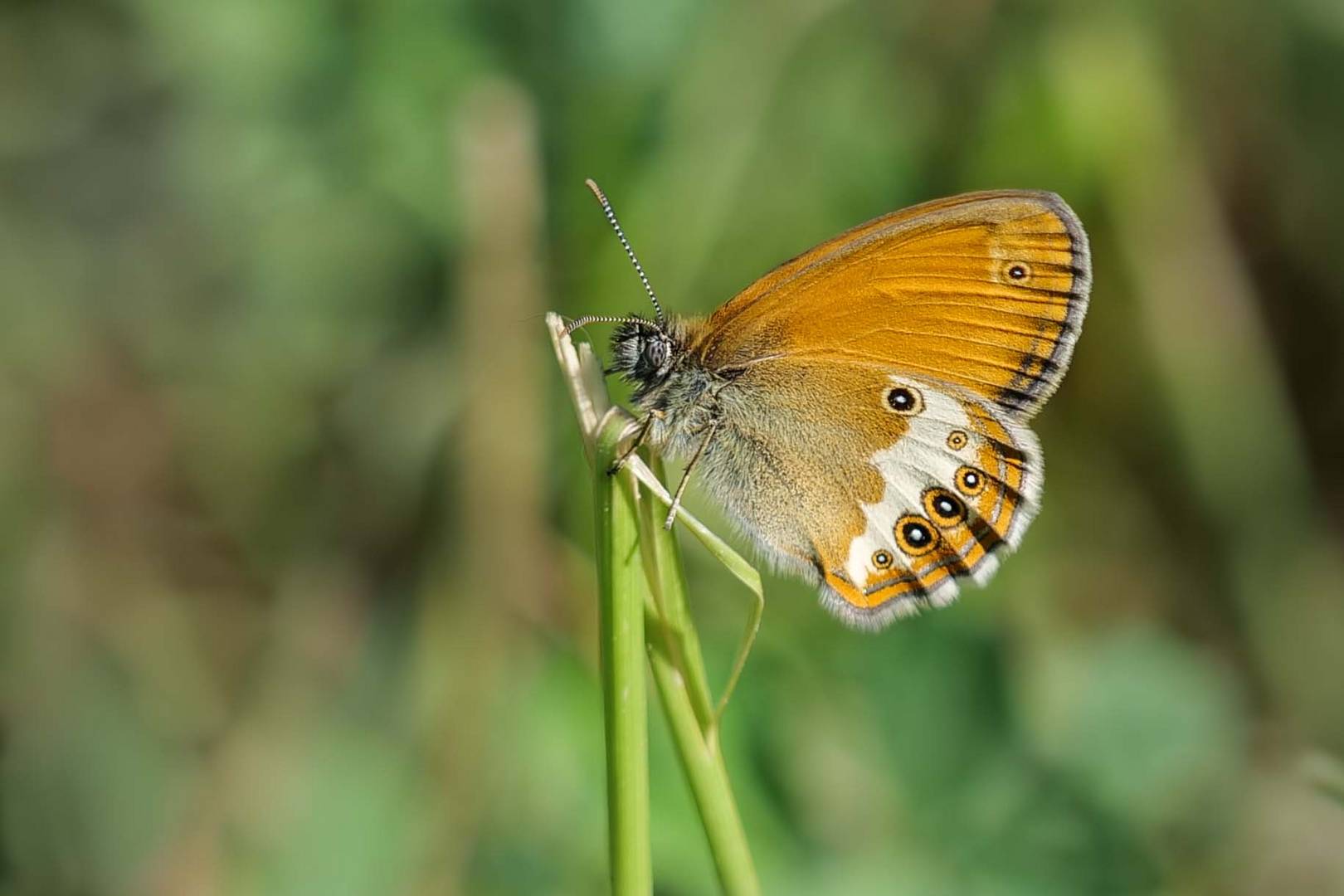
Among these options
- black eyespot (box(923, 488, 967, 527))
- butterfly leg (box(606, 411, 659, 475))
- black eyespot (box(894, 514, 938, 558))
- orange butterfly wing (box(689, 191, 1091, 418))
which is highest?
orange butterfly wing (box(689, 191, 1091, 418))

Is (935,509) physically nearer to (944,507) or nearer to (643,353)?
(944,507)

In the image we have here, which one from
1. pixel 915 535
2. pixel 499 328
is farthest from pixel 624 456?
pixel 499 328

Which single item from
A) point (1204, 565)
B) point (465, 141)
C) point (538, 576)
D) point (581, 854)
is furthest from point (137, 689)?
point (1204, 565)

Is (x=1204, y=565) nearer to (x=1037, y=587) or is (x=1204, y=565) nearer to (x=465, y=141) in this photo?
(x=1037, y=587)

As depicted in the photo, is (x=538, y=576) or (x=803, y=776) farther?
(x=538, y=576)

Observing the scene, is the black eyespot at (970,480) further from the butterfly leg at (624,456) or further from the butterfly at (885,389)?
the butterfly leg at (624,456)

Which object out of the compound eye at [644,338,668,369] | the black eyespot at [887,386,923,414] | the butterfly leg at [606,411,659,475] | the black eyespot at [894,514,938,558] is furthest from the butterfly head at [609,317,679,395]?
the butterfly leg at [606,411,659,475]

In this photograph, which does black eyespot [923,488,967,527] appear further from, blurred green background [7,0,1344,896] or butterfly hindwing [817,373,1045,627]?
blurred green background [7,0,1344,896]
